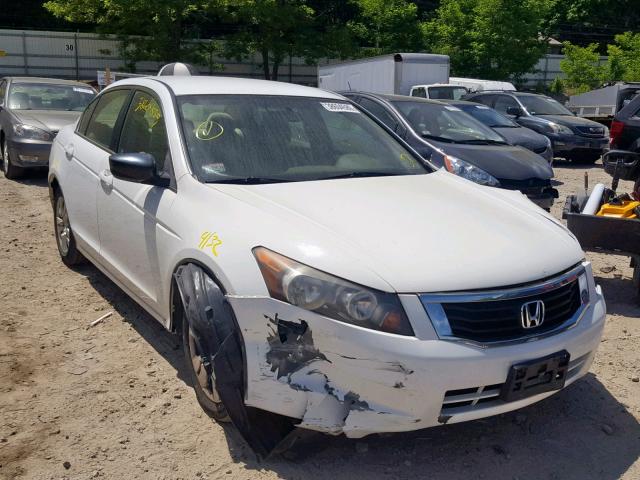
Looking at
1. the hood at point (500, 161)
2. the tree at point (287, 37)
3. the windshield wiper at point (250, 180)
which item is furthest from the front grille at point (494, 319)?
the tree at point (287, 37)

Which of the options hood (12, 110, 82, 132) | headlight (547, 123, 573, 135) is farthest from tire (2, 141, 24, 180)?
headlight (547, 123, 573, 135)

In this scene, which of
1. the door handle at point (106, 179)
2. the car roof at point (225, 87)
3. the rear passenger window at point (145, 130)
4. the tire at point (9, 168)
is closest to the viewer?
the rear passenger window at point (145, 130)

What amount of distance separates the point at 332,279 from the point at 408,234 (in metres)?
0.48

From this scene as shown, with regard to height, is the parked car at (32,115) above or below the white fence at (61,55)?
below

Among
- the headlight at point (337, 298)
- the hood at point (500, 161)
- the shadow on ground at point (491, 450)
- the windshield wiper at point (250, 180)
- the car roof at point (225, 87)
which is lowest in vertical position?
the shadow on ground at point (491, 450)

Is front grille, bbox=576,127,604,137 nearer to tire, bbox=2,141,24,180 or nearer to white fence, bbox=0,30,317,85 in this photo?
tire, bbox=2,141,24,180

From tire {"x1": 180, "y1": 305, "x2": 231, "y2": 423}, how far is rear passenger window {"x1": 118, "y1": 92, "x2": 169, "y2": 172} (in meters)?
0.98

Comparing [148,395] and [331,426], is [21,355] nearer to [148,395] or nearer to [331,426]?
[148,395]

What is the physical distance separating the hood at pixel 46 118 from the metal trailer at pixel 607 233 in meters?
7.22

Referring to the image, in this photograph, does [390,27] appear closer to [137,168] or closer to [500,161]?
[500,161]

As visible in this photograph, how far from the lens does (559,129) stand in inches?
564

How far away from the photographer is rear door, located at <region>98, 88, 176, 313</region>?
11.8 feet

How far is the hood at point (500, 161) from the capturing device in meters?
7.88

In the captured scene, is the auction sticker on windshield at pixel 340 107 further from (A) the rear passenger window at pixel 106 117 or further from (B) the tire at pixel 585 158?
(B) the tire at pixel 585 158
